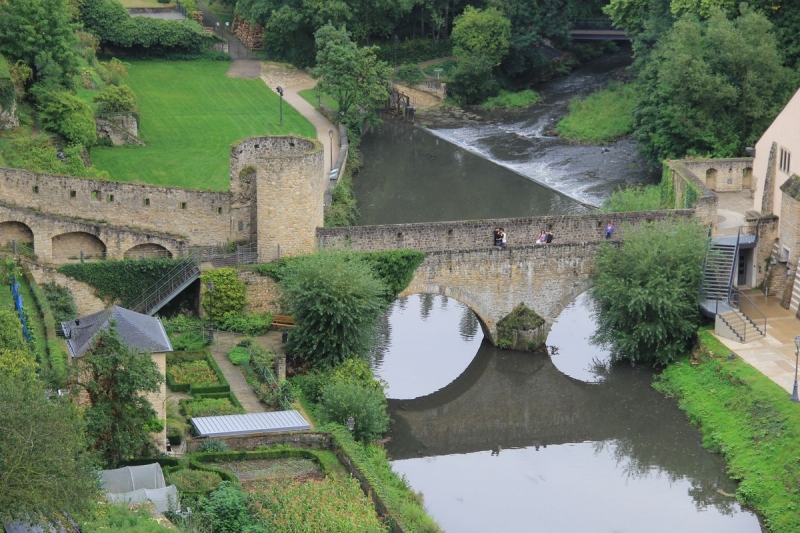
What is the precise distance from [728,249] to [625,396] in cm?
600

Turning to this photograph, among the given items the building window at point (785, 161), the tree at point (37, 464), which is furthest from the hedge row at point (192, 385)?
the building window at point (785, 161)

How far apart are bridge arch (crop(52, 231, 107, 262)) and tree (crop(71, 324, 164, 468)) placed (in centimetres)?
1350

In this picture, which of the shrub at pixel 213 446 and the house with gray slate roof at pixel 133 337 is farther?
the shrub at pixel 213 446

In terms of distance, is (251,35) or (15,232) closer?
(15,232)

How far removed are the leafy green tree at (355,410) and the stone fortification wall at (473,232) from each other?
716 cm

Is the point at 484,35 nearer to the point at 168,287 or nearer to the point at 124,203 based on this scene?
the point at 124,203

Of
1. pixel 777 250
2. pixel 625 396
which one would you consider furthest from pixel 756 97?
pixel 625 396

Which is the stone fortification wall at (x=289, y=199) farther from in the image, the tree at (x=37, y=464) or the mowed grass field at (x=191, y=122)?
the tree at (x=37, y=464)

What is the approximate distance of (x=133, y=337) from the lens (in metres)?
41.6

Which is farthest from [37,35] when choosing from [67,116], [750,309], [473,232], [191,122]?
[750,309]

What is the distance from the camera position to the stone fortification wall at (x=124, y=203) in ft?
179

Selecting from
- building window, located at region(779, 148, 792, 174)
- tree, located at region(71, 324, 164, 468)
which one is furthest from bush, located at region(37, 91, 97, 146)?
tree, located at region(71, 324, 164, 468)

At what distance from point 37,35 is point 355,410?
30603 mm

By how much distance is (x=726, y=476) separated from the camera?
1781 inches
